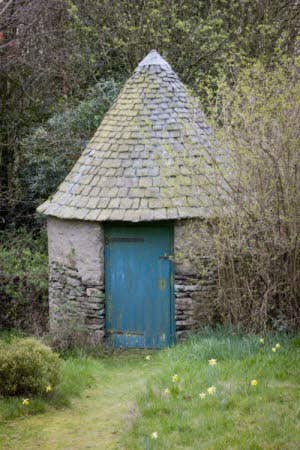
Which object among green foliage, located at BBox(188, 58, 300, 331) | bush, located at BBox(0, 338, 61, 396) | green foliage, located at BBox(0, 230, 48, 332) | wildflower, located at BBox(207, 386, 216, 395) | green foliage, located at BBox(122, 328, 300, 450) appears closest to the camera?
green foliage, located at BBox(122, 328, 300, 450)

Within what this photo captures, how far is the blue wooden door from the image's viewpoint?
960cm

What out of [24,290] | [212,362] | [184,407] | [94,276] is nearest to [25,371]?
[184,407]

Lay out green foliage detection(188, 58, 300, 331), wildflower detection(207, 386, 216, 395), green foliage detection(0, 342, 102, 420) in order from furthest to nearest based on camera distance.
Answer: green foliage detection(188, 58, 300, 331) < green foliage detection(0, 342, 102, 420) < wildflower detection(207, 386, 216, 395)

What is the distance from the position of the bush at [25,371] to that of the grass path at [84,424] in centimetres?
33

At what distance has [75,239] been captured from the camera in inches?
392

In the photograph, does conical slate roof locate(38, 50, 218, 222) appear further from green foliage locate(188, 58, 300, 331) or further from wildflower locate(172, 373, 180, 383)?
wildflower locate(172, 373, 180, 383)

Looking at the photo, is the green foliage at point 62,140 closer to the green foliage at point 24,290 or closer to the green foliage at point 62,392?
the green foliage at point 24,290

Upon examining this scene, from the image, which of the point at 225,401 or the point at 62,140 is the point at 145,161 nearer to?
the point at 62,140

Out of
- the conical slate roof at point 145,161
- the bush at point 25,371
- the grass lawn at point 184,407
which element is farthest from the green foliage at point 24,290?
the bush at point 25,371

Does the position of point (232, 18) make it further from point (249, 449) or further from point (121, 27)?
point (249, 449)

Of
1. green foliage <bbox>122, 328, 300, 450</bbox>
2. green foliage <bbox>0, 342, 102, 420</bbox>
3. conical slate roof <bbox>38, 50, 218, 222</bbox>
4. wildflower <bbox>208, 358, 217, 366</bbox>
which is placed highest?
conical slate roof <bbox>38, 50, 218, 222</bbox>

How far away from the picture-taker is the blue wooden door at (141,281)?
9.60 meters

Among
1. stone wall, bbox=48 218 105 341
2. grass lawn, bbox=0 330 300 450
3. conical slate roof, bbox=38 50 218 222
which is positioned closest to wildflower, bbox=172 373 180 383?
Result: grass lawn, bbox=0 330 300 450

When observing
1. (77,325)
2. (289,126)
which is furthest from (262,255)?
(77,325)
